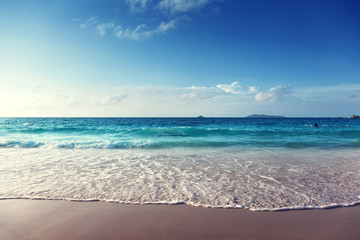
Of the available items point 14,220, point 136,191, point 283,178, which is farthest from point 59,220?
point 283,178

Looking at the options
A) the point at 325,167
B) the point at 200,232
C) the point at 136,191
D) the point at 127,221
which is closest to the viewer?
the point at 200,232

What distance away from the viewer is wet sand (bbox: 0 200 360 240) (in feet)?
9.28

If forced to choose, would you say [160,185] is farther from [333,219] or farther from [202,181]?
[333,219]

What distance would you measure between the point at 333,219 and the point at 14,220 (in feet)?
17.5

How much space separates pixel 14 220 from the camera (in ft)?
10.6

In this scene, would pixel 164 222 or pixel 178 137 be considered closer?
pixel 164 222

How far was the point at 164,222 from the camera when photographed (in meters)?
3.17

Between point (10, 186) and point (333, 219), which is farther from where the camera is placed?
point (10, 186)

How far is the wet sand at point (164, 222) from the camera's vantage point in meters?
2.83

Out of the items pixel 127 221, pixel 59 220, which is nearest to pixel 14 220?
pixel 59 220

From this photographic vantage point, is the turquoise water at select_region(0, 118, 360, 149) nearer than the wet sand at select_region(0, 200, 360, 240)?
No

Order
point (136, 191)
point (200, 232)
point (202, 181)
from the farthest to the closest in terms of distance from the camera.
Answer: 1. point (202, 181)
2. point (136, 191)
3. point (200, 232)

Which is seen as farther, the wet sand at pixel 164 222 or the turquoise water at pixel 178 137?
the turquoise water at pixel 178 137

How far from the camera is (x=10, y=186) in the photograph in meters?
4.81
